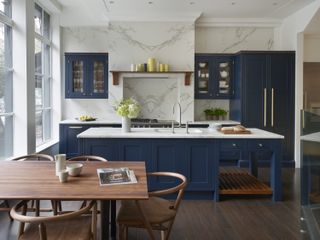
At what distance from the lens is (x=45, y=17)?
668cm

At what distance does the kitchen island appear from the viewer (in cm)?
435

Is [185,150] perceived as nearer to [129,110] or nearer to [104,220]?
[129,110]

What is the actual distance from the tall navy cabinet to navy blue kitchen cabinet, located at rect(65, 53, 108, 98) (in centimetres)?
289

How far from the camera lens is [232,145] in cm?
434

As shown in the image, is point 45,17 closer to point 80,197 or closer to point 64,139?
point 64,139

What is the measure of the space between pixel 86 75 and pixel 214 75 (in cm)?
274

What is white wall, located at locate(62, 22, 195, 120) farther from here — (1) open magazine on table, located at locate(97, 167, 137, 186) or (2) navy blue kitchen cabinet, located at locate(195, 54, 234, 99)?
(1) open magazine on table, located at locate(97, 167, 137, 186)

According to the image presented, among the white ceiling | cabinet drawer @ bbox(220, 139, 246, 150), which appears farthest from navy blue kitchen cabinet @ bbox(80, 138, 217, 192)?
the white ceiling

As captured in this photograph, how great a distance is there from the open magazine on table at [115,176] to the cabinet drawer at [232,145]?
184cm

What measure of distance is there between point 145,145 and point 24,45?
91.7 inches

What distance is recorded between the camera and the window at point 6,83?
4.59 metres

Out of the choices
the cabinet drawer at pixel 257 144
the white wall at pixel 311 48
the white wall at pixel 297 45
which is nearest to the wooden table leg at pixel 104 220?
the cabinet drawer at pixel 257 144

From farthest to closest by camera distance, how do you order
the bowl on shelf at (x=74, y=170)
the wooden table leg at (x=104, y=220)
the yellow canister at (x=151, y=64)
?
the yellow canister at (x=151, y=64) < the bowl on shelf at (x=74, y=170) < the wooden table leg at (x=104, y=220)

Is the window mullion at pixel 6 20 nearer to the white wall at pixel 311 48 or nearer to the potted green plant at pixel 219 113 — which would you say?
the potted green plant at pixel 219 113
